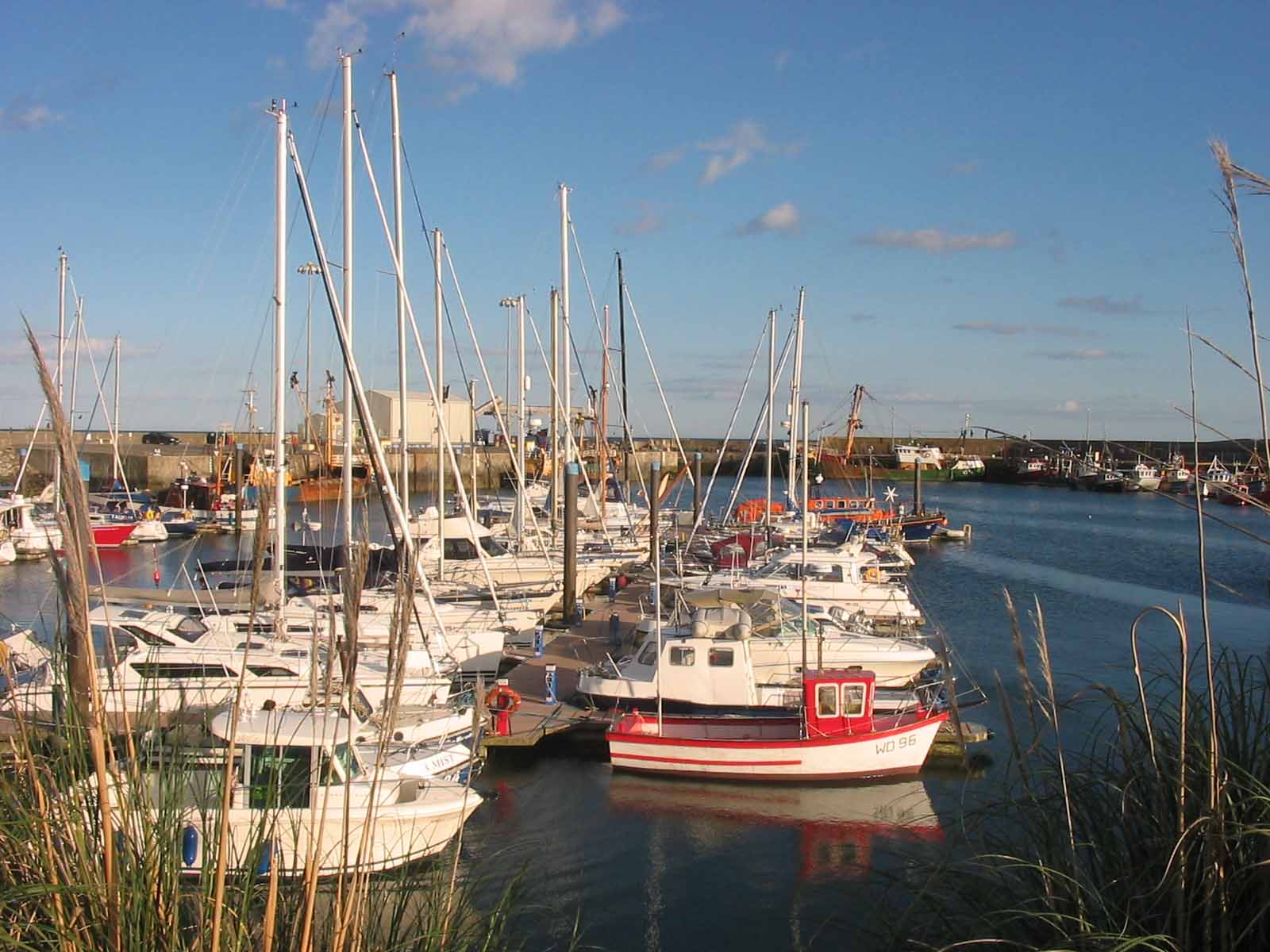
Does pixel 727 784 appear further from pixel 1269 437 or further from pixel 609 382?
pixel 609 382

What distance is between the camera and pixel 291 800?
522 centimetres

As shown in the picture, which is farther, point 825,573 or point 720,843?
point 825,573

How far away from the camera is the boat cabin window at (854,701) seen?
16.0 meters

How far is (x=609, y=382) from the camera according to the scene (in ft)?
164

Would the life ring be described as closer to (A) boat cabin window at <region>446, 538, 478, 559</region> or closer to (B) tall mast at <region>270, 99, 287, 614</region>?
(B) tall mast at <region>270, 99, 287, 614</region>

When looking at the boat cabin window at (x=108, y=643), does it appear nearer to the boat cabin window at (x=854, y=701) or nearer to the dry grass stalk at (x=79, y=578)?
the dry grass stalk at (x=79, y=578)

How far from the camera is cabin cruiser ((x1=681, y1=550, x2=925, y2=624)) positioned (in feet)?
84.2

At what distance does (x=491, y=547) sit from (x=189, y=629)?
13670 millimetres

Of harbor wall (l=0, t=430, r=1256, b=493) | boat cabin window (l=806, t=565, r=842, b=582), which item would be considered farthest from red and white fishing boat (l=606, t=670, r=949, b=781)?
harbor wall (l=0, t=430, r=1256, b=493)

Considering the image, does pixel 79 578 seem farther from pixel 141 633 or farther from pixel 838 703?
pixel 141 633

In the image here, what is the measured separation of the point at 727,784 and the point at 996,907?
1133 centimetres

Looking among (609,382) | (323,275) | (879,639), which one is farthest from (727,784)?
(609,382)

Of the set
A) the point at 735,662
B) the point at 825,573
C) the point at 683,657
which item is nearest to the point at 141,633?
the point at 683,657

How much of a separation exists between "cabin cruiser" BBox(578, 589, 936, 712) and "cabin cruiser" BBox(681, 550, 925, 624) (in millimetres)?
4353
